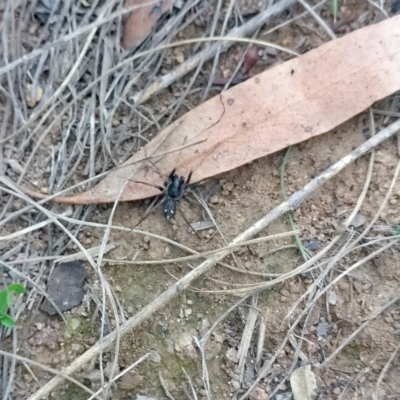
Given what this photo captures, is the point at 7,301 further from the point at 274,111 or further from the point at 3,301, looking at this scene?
the point at 274,111

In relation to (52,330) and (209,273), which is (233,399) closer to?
(209,273)

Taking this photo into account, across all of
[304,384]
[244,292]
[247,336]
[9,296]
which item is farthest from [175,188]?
[304,384]

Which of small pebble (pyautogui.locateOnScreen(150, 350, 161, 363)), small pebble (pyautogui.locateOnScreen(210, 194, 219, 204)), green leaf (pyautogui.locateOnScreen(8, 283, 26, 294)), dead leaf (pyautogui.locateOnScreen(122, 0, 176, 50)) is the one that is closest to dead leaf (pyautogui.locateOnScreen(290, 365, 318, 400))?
small pebble (pyautogui.locateOnScreen(150, 350, 161, 363))

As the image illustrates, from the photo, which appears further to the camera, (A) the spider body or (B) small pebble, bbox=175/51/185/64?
(B) small pebble, bbox=175/51/185/64

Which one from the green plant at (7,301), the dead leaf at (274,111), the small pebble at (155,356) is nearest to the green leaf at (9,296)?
the green plant at (7,301)

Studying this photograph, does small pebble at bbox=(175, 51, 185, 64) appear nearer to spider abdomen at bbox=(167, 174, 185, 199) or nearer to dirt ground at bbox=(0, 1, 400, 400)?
dirt ground at bbox=(0, 1, 400, 400)

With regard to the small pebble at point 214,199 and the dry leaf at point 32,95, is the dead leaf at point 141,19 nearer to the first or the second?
the dry leaf at point 32,95
